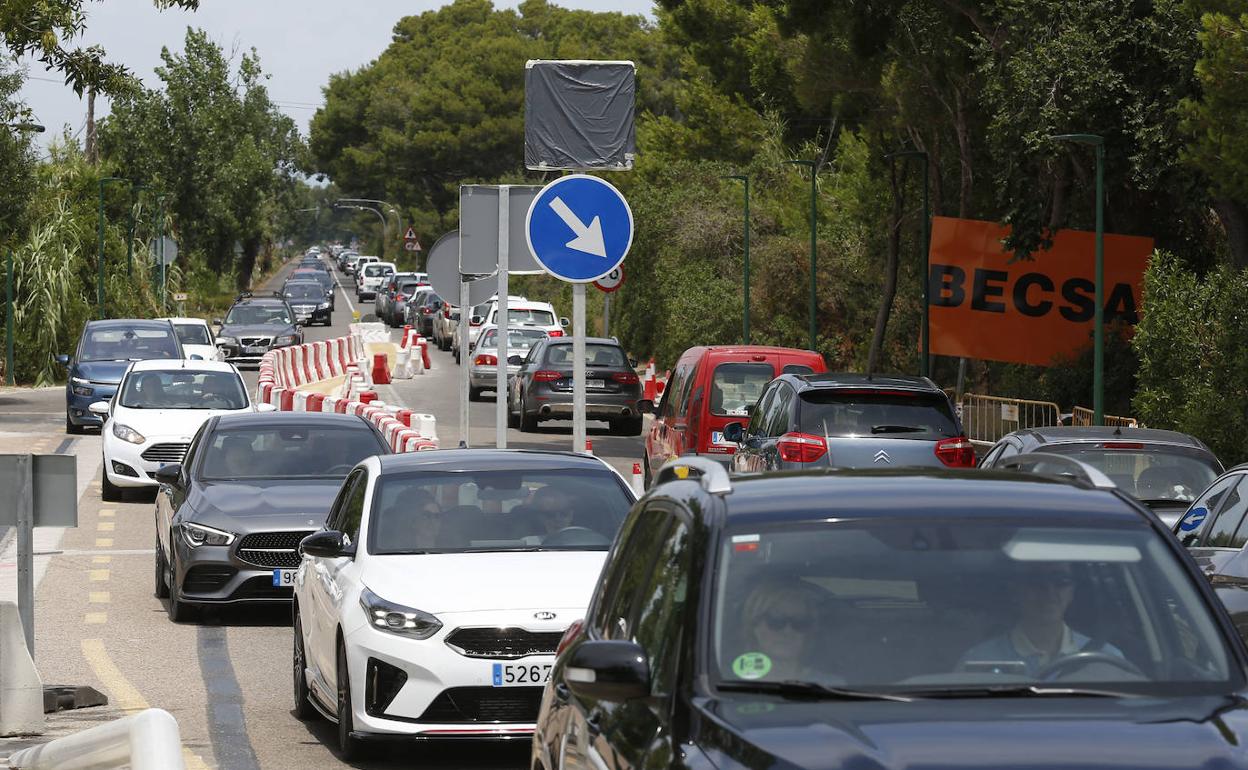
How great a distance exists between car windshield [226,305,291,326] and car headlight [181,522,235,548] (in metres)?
39.5

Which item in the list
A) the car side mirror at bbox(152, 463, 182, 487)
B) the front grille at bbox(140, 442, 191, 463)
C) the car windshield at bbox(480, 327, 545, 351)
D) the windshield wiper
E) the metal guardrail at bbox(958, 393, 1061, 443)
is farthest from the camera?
the car windshield at bbox(480, 327, 545, 351)

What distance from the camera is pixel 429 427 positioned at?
24688 millimetres

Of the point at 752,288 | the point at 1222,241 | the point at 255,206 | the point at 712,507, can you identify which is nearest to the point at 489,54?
the point at 255,206

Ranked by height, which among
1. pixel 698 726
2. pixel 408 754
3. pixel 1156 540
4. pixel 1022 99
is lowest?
pixel 408 754

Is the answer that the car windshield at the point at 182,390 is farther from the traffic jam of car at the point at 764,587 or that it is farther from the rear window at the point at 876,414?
the rear window at the point at 876,414

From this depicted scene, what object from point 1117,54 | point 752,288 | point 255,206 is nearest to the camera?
point 1117,54

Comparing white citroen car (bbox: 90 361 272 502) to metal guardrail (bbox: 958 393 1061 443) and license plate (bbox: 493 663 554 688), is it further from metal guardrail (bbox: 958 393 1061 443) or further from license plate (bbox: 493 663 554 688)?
license plate (bbox: 493 663 554 688)

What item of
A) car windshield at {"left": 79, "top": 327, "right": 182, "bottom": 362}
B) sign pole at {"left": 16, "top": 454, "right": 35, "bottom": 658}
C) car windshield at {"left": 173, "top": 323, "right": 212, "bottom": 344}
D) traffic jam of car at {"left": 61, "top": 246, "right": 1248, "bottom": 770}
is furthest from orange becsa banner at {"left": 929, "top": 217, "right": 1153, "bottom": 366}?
sign pole at {"left": 16, "top": 454, "right": 35, "bottom": 658}

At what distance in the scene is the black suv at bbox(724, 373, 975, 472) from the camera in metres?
16.2

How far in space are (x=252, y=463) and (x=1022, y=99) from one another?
18961mm

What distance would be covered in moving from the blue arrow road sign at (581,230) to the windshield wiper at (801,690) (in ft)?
27.0

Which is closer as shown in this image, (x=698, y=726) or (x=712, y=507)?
(x=698, y=726)

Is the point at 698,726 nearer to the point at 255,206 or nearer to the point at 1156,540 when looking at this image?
the point at 1156,540

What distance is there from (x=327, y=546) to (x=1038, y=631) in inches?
219
